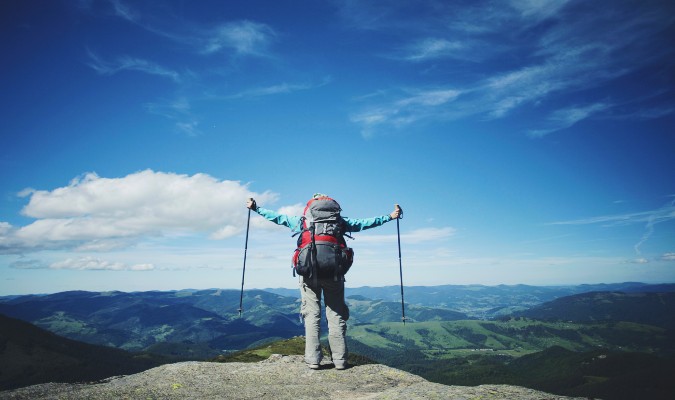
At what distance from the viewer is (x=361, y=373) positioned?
9.32m

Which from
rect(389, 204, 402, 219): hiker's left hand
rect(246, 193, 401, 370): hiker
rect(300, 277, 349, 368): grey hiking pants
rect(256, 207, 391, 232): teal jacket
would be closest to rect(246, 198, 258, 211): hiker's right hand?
rect(256, 207, 391, 232): teal jacket

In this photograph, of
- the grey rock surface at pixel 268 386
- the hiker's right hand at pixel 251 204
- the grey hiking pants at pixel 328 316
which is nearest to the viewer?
the grey rock surface at pixel 268 386

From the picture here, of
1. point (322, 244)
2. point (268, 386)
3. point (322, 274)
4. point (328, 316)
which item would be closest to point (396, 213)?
point (322, 244)

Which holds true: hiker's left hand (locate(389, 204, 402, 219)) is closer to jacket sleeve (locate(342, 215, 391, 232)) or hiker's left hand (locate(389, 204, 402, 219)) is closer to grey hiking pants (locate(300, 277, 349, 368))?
jacket sleeve (locate(342, 215, 391, 232))

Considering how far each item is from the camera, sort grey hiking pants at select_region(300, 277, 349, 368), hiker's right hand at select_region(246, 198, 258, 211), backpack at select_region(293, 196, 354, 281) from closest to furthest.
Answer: backpack at select_region(293, 196, 354, 281), grey hiking pants at select_region(300, 277, 349, 368), hiker's right hand at select_region(246, 198, 258, 211)

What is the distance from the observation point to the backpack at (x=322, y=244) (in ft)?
30.6

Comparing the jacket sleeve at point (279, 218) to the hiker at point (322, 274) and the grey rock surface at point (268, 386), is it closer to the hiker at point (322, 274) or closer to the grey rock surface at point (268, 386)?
the hiker at point (322, 274)

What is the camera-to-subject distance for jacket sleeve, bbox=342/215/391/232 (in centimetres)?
1093

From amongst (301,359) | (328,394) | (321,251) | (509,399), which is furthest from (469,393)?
(301,359)

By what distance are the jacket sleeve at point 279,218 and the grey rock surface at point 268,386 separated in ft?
13.5

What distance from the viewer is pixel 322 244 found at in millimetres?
9602

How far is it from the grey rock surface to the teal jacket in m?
4.05

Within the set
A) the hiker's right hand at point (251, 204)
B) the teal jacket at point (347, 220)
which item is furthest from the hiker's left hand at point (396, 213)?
the hiker's right hand at point (251, 204)

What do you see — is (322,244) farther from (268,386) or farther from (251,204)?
(268,386)
